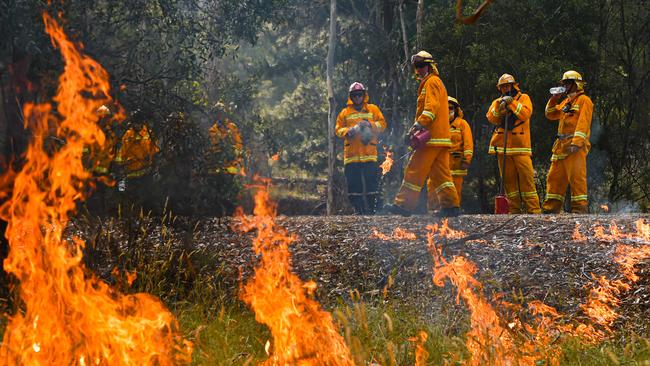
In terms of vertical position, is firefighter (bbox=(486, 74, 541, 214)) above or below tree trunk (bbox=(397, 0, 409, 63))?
below

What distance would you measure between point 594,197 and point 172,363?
15184mm

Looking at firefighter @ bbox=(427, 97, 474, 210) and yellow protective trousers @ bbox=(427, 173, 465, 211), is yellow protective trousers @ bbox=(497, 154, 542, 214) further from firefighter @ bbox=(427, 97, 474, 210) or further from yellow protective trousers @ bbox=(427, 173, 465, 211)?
yellow protective trousers @ bbox=(427, 173, 465, 211)

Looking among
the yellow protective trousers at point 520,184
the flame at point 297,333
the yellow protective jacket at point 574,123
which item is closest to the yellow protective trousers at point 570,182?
the yellow protective jacket at point 574,123

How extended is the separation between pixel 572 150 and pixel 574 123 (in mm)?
564

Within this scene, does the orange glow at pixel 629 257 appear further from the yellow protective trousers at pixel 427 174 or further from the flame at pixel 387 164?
the flame at pixel 387 164

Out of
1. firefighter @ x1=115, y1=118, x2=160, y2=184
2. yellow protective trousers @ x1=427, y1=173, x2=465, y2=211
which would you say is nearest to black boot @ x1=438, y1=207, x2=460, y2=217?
yellow protective trousers @ x1=427, y1=173, x2=465, y2=211

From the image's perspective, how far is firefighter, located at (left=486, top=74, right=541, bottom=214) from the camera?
37.0ft

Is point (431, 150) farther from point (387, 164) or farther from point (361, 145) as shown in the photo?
point (387, 164)

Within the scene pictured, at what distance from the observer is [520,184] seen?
11.5m

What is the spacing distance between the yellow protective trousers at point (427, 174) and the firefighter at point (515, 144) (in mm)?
2415

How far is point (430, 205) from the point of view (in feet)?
35.4

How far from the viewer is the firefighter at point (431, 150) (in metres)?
9.03

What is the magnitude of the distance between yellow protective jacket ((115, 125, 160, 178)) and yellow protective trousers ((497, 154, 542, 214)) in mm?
6113

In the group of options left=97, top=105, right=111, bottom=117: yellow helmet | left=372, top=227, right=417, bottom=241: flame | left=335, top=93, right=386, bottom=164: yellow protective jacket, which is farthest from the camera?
left=335, top=93, right=386, bottom=164: yellow protective jacket
